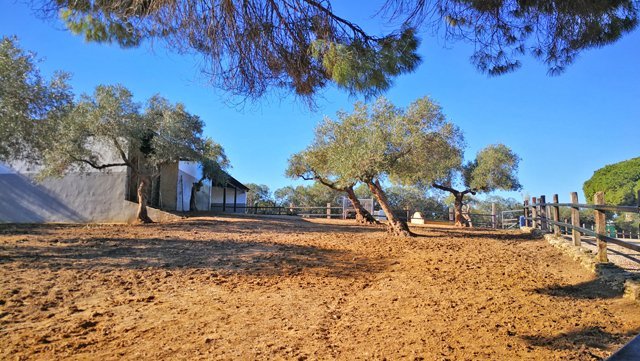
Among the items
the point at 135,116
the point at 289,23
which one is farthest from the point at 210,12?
the point at 135,116

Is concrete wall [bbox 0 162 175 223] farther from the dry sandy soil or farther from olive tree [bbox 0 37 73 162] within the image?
the dry sandy soil

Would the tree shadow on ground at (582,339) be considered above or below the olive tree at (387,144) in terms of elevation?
A: below

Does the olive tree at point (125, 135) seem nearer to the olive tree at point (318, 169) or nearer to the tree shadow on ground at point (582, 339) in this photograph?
the olive tree at point (318, 169)

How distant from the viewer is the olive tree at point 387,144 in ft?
37.8

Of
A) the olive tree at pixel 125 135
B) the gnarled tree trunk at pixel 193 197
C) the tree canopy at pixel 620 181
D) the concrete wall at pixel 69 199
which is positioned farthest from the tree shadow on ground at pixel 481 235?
the tree canopy at pixel 620 181

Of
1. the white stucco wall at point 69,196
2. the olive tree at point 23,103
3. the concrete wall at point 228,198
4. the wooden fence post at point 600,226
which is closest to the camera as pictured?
the wooden fence post at point 600,226

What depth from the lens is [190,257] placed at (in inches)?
292

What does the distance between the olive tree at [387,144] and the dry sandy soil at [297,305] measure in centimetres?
385

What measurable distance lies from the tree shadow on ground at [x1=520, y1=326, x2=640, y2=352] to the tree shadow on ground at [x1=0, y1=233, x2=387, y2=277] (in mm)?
3179

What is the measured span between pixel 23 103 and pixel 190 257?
565cm

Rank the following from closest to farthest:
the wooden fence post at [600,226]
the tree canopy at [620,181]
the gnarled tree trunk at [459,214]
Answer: the wooden fence post at [600,226], the gnarled tree trunk at [459,214], the tree canopy at [620,181]

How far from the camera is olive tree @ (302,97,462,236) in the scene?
11.5m

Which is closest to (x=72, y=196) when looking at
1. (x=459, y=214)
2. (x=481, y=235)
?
(x=481, y=235)

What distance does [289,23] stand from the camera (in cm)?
493
